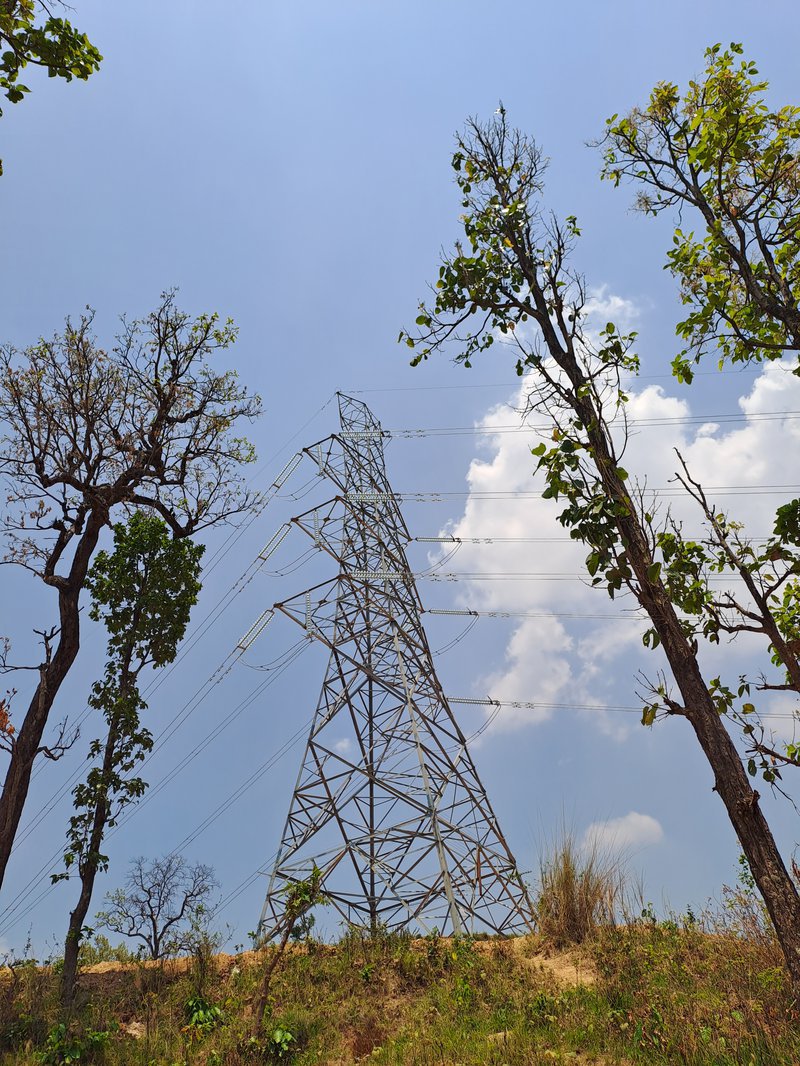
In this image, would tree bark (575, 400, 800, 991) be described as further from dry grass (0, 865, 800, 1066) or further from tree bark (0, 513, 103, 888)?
tree bark (0, 513, 103, 888)

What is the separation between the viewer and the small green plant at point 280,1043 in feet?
22.1

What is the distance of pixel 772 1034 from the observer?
4.49 meters

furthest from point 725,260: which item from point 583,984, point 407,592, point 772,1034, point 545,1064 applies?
point 407,592

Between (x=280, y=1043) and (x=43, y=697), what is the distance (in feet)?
20.2

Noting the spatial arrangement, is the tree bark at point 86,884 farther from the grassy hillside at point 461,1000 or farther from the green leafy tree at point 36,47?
the green leafy tree at point 36,47

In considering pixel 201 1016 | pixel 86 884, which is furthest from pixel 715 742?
pixel 86 884

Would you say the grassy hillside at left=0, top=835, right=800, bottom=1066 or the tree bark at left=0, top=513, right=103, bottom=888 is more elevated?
the tree bark at left=0, top=513, right=103, bottom=888

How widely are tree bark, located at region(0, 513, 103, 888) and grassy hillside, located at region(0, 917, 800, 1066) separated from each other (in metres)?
2.34

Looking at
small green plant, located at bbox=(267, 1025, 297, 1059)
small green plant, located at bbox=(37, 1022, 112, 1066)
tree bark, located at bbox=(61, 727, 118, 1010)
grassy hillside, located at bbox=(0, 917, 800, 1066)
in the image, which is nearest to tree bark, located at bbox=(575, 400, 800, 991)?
grassy hillside, located at bbox=(0, 917, 800, 1066)

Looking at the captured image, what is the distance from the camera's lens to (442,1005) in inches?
295

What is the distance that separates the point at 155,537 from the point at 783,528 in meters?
10.5

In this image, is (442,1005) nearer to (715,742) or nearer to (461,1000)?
(461,1000)

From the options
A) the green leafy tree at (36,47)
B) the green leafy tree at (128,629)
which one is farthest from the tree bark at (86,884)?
the green leafy tree at (36,47)

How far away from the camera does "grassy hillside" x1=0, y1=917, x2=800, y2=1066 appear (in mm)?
5402
